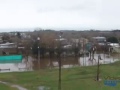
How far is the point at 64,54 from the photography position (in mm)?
49812

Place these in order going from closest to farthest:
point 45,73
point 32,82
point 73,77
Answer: point 32,82
point 73,77
point 45,73

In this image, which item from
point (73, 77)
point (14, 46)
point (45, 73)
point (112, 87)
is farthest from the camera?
point (14, 46)

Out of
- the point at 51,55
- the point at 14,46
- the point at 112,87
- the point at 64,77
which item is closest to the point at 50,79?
the point at 64,77

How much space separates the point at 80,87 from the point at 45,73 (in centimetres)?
746

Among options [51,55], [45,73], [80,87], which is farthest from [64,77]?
[51,55]

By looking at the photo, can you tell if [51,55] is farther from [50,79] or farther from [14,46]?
[50,79]

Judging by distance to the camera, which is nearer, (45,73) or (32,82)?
(32,82)

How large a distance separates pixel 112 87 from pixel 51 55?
93.1 feet

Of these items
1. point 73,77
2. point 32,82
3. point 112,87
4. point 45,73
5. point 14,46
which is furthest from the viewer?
point 14,46

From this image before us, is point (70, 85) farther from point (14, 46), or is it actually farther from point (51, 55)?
point (14, 46)

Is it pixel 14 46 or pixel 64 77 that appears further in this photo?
pixel 14 46

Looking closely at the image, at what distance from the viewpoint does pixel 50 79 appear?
25312 millimetres

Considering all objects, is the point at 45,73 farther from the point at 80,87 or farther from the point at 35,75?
the point at 80,87

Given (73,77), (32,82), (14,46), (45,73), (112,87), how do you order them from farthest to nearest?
(14,46)
(45,73)
(73,77)
(32,82)
(112,87)
